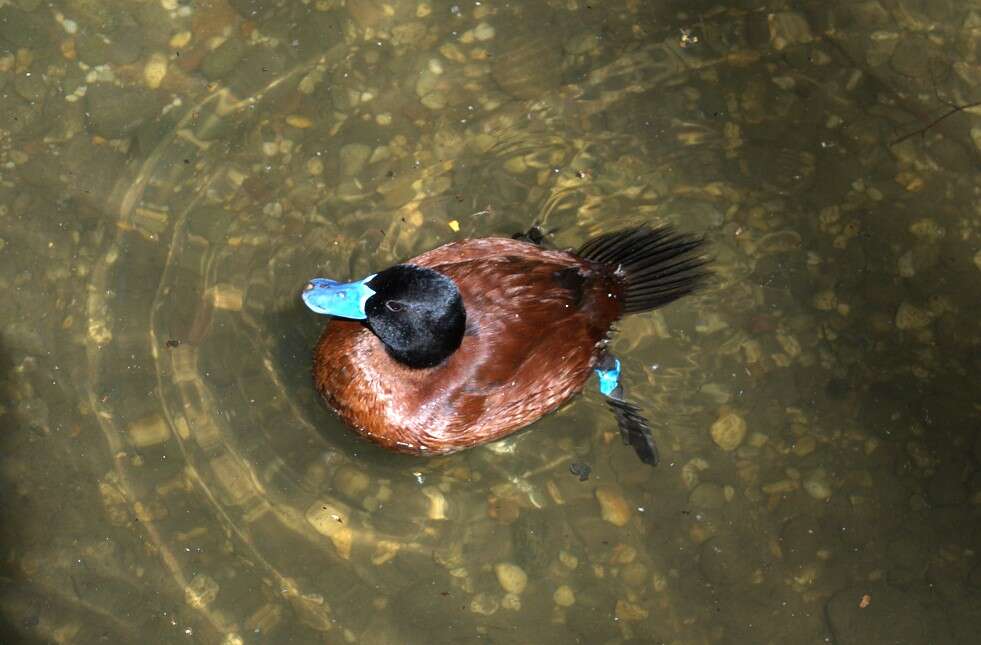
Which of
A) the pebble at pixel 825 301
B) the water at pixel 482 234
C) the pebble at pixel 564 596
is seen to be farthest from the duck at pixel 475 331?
the pebble at pixel 825 301

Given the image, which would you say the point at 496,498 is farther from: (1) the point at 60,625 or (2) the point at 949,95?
(2) the point at 949,95

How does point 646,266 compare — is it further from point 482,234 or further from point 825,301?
point 825,301

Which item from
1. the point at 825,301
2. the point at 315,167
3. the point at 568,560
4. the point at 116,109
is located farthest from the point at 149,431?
the point at 825,301

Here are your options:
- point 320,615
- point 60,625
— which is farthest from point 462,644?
point 60,625

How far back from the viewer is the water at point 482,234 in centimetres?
382

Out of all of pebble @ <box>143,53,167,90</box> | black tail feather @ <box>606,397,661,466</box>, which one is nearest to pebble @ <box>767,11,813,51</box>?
black tail feather @ <box>606,397,661,466</box>

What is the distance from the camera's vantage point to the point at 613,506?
405 cm

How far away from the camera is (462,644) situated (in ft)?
12.4

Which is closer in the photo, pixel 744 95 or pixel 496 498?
pixel 496 498

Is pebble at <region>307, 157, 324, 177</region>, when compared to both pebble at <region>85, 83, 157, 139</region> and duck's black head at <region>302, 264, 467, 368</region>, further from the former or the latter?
duck's black head at <region>302, 264, 467, 368</region>

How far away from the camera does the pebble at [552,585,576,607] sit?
3.91 meters

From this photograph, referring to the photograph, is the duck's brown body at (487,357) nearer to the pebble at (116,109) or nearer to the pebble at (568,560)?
the pebble at (568,560)

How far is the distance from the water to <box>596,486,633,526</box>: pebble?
0.7 inches

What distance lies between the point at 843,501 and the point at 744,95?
197 centimetres
